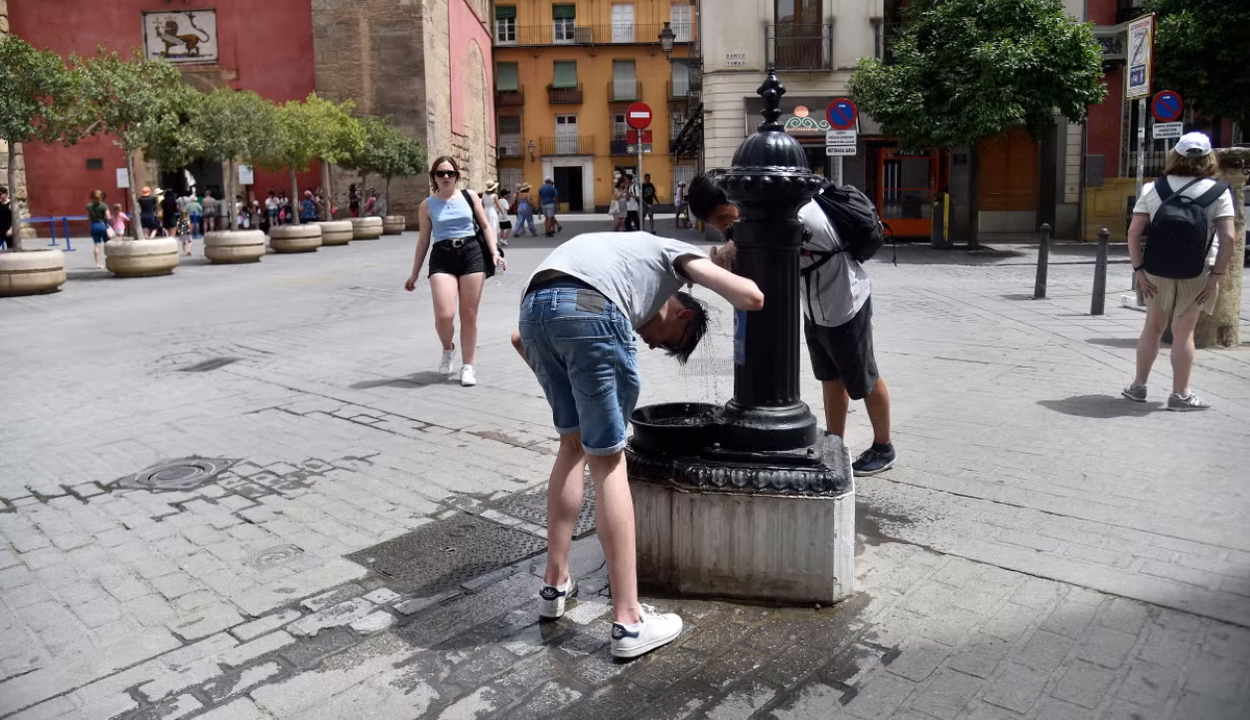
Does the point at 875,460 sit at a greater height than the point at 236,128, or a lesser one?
lesser

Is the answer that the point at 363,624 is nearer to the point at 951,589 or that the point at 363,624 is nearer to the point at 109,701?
the point at 109,701

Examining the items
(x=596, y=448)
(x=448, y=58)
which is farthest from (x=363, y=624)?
(x=448, y=58)

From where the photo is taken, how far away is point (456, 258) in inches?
285

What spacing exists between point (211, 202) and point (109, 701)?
3090 cm

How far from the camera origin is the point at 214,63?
3388 centimetres

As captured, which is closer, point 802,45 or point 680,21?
point 802,45

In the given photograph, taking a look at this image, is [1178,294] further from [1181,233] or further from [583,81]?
[583,81]

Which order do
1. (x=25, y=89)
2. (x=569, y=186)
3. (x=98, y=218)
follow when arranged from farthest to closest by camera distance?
(x=569, y=186), (x=98, y=218), (x=25, y=89)

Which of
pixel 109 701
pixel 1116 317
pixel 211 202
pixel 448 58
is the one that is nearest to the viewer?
pixel 109 701

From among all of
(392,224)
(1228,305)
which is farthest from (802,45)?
(1228,305)

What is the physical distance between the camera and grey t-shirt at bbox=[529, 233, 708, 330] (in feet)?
9.61

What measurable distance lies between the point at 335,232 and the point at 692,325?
23.6 meters

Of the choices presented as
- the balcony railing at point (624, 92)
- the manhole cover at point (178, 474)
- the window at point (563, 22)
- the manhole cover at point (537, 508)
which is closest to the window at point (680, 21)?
the balcony railing at point (624, 92)

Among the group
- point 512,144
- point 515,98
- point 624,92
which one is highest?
point 624,92
